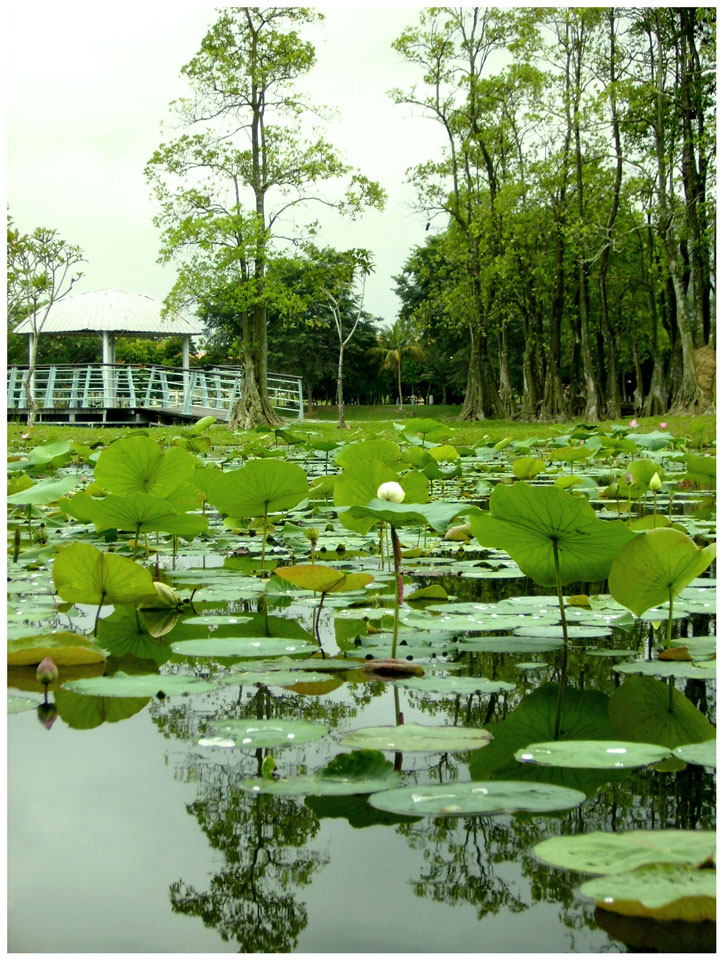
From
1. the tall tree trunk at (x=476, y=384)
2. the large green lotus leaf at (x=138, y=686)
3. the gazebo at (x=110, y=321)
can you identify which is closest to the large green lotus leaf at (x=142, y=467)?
the large green lotus leaf at (x=138, y=686)

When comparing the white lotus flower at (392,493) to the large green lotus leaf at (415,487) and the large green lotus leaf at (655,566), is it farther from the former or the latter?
the large green lotus leaf at (415,487)

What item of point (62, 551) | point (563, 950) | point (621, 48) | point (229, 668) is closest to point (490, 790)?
point (563, 950)

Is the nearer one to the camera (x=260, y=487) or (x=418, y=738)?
(x=418, y=738)

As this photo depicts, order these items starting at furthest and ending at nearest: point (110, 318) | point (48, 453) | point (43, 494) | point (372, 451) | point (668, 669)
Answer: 1. point (110, 318)
2. point (48, 453)
3. point (372, 451)
4. point (43, 494)
5. point (668, 669)

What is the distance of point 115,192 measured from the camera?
16.7 metres

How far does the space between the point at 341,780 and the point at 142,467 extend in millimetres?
948

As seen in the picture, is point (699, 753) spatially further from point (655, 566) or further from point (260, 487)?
point (260, 487)

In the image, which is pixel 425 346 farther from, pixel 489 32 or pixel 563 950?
pixel 563 950

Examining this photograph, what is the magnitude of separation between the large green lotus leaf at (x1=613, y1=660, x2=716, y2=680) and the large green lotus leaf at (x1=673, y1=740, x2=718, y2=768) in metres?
0.21

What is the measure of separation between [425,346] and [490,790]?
32060mm

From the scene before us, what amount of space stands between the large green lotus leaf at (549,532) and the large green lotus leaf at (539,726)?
7.2 inches

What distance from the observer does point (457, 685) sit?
813 mm

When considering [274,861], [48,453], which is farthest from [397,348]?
[274,861]

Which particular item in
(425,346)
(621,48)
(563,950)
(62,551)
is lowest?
(563,950)
